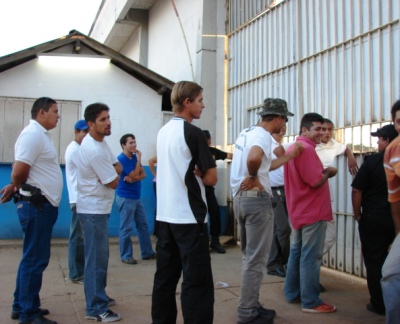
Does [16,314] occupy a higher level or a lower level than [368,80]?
lower

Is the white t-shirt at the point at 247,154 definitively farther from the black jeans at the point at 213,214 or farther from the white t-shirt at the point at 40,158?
the black jeans at the point at 213,214

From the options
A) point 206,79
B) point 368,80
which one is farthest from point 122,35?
point 368,80

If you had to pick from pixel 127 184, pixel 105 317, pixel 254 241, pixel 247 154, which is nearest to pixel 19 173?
pixel 105 317

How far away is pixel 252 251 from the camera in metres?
4.30

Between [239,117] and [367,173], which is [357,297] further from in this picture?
[239,117]

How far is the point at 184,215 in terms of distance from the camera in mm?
3559

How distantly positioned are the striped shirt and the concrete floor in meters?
1.53

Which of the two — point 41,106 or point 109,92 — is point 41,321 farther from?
point 109,92

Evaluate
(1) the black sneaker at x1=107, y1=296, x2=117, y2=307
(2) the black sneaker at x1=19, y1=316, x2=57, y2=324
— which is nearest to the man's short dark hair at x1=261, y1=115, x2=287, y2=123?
(1) the black sneaker at x1=107, y1=296, x2=117, y2=307

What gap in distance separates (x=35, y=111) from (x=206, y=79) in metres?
5.24

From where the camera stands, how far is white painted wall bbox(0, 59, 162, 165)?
9.05 metres

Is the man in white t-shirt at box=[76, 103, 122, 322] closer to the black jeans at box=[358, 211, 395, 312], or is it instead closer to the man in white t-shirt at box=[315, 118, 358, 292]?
the black jeans at box=[358, 211, 395, 312]

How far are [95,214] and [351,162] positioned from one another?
9.67ft

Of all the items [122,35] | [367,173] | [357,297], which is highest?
[122,35]
